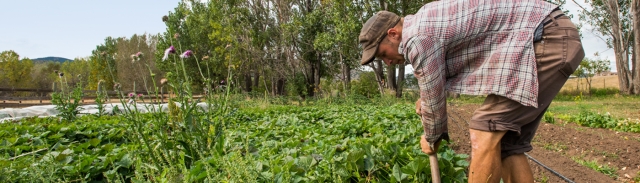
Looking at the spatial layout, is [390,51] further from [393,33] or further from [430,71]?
[430,71]

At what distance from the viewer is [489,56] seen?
1770mm

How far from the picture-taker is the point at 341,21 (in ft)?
46.9

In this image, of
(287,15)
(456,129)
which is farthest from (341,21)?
(456,129)

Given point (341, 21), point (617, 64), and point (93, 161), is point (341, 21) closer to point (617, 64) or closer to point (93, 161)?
point (93, 161)

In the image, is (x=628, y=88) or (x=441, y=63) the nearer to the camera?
(x=441, y=63)

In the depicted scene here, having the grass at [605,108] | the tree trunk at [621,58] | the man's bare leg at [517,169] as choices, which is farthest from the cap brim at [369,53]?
the tree trunk at [621,58]

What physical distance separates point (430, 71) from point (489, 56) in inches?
12.1

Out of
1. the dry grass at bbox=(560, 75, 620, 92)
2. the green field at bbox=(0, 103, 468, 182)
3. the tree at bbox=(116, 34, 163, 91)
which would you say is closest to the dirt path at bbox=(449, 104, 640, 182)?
the green field at bbox=(0, 103, 468, 182)

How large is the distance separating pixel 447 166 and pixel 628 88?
21112 millimetres

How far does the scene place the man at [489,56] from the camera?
1681 mm

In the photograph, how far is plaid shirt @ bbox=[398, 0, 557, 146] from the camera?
5.49 feet

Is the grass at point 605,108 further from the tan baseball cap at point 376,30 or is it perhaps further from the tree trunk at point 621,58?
the tan baseball cap at point 376,30

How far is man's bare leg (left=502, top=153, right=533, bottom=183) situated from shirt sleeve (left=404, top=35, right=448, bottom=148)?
0.50 metres

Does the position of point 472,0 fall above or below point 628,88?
above
